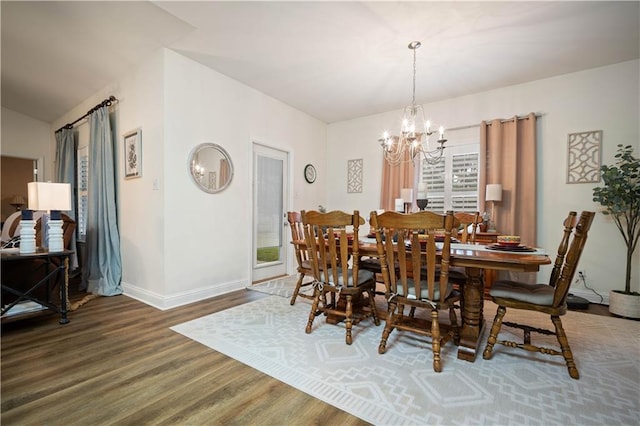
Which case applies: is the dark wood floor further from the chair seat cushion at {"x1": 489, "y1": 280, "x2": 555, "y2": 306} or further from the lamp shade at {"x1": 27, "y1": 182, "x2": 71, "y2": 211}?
the chair seat cushion at {"x1": 489, "y1": 280, "x2": 555, "y2": 306}

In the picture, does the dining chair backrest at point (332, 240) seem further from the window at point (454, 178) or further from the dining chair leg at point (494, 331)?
the window at point (454, 178)

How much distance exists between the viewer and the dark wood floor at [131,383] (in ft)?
4.57

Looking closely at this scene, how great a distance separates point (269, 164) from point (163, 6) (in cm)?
228

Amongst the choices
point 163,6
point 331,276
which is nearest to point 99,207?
point 163,6

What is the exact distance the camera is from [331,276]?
2.40m

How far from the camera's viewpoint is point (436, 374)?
176 cm

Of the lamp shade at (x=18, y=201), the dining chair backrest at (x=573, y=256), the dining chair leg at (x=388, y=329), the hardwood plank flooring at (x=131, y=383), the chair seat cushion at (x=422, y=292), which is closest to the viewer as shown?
the hardwood plank flooring at (x=131, y=383)

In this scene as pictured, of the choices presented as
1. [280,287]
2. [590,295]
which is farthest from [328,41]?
[590,295]

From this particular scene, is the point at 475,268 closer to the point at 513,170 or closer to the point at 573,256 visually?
the point at 573,256

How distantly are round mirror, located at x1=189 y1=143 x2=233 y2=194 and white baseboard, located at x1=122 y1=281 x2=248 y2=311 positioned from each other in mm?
1170

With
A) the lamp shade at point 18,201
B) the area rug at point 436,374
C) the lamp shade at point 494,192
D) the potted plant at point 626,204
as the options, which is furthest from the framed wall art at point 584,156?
the lamp shade at point 18,201

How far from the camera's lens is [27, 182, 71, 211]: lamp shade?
102 inches

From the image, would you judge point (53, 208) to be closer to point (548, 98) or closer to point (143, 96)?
point (143, 96)

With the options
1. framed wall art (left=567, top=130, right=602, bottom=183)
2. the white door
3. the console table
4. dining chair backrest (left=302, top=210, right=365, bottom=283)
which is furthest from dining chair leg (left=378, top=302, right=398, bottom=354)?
framed wall art (left=567, top=130, right=602, bottom=183)
